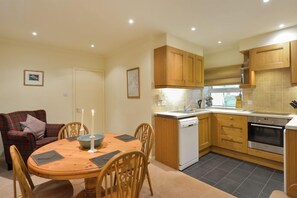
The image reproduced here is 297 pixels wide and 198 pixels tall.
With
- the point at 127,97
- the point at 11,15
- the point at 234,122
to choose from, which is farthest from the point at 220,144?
the point at 11,15

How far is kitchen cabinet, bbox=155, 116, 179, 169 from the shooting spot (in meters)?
2.78

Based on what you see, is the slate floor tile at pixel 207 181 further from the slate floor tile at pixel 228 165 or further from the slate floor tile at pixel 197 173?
the slate floor tile at pixel 228 165

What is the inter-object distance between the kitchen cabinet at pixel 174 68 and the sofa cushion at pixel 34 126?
2.46 metres

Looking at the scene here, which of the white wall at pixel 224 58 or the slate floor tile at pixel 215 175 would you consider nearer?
the slate floor tile at pixel 215 175

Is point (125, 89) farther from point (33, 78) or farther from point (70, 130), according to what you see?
point (33, 78)

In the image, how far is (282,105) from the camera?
3.07 meters

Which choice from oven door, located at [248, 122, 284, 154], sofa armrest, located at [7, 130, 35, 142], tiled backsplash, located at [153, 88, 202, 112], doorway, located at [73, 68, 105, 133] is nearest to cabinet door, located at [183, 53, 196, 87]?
tiled backsplash, located at [153, 88, 202, 112]

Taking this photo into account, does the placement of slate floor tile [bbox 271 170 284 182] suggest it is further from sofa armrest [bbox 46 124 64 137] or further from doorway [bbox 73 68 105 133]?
doorway [bbox 73 68 105 133]

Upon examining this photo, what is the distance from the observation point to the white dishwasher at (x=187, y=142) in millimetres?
2742


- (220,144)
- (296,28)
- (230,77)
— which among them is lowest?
(220,144)

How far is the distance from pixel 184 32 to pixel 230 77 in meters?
1.73

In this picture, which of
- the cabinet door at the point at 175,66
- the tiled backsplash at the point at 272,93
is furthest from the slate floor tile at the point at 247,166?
the cabinet door at the point at 175,66

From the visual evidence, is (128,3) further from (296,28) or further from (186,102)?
(296,28)

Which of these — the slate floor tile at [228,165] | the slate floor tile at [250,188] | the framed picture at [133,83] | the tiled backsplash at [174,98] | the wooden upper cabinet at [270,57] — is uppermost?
the wooden upper cabinet at [270,57]
